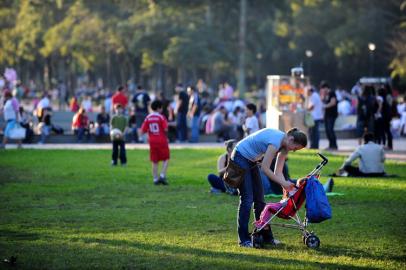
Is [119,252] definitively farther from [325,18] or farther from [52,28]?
[325,18]

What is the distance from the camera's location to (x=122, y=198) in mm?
15711

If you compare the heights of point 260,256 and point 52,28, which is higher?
point 52,28

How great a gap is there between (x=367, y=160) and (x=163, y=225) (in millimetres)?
7518

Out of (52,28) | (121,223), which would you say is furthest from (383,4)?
(121,223)

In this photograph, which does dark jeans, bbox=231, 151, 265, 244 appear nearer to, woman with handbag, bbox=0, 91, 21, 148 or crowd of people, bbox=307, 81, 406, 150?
crowd of people, bbox=307, 81, 406, 150

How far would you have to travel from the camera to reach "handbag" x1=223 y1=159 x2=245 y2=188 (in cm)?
1051

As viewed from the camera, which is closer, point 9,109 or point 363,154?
point 363,154

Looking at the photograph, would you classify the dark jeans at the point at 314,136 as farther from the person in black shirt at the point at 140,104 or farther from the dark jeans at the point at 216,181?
the dark jeans at the point at 216,181

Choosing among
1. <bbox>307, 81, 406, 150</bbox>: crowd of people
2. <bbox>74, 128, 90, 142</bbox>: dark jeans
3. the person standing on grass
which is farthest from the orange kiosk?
<bbox>74, 128, 90, 142</bbox>: dark jeans

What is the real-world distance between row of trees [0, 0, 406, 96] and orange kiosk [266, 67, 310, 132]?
30337 millimetres

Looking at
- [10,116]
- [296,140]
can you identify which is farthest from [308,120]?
[296,140]

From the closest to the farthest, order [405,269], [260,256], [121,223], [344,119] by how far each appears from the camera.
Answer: [405,269], [260,256], [121,223], [344,119]

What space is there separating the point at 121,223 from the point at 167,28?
1966 inches

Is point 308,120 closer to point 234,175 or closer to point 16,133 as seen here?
point 16,133
